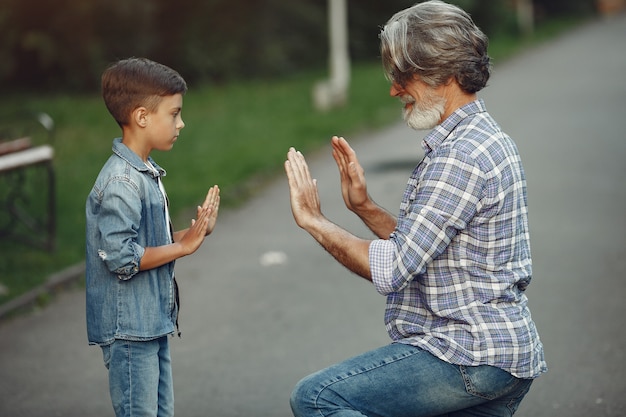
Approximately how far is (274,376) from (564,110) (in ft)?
37.6

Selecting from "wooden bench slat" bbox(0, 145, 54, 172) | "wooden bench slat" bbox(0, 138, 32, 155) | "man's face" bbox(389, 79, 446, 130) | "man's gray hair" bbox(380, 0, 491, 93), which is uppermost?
"wooden bench slat" bbox(0, 138, 32, 155)

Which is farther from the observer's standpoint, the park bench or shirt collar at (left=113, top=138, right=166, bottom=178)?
the park bench

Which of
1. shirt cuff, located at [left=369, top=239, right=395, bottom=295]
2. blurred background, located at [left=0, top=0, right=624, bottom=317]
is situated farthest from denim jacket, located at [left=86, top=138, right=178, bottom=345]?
blurred background, located at [left=0, top=0, right=624, bottom=317]

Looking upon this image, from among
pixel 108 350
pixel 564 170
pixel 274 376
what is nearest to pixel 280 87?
pixel 564 170

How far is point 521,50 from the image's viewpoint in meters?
25.4

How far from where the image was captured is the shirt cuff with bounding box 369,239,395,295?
9.66ft

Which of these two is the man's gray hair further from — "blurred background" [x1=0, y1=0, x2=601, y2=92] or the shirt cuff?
"blurred background" [x1=0, y1=0, x2=601, y2=92]

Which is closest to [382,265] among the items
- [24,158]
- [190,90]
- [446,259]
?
[446,259]

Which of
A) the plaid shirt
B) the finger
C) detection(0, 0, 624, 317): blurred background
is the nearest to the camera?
the plaid shirt

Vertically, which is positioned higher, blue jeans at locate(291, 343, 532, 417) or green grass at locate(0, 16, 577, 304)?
green grass at locate(0, 16, 577, 304)

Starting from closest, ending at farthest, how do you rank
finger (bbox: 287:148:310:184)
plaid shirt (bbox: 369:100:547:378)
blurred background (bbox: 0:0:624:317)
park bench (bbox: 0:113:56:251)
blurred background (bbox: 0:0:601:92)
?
plaid shirt (bbox: 369:100:547:378) < finger (bbox: 287:148:310:184) < park bench (bbox: 0:113:56:251) < blurred background (bbox: 0:0:624:317) < blurred background (bbox: 0:0:601:92)

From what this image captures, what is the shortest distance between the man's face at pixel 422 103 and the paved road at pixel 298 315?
86.2 inches

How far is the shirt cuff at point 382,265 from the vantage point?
116 inches

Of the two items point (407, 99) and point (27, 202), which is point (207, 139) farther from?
point (407, 99)
